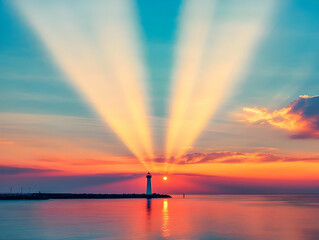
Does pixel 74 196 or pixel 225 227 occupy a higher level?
pixel 74 196

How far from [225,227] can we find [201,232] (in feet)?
21.7

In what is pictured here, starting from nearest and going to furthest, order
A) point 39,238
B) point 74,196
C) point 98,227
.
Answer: point 39,238, point 98,227, point 74,196

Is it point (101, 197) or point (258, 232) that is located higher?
point (101, 197)

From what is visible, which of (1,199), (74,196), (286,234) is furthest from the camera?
(74,196)

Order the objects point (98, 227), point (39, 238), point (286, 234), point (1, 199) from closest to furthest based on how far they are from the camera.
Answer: point (39, 238), point (286, 234), point (98, 227), point (1, 199)

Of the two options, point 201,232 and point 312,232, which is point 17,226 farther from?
point 312,232

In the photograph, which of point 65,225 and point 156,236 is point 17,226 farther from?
point 156,236

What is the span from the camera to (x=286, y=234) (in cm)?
4584

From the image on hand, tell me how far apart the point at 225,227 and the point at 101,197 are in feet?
452

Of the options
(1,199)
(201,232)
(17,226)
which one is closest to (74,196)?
(1,199)

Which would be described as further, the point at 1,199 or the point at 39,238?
the point at 1,199

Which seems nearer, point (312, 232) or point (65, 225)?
point (312, 232)

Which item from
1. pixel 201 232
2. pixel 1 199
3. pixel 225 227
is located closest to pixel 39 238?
pixel 201 232

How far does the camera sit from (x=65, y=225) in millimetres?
52500
